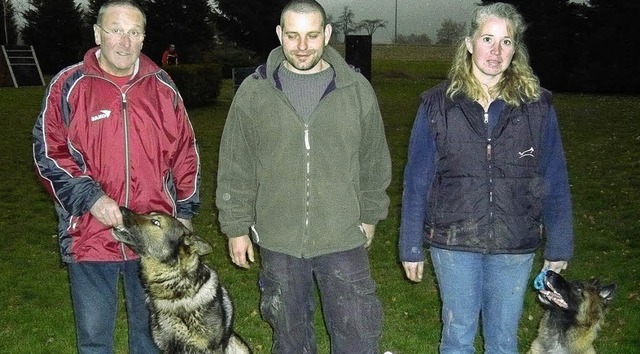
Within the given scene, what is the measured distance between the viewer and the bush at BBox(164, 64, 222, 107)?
75.9ft

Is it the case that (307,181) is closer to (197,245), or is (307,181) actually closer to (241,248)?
(241,248)

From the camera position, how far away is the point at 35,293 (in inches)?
265

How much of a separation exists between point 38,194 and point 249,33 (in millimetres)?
34634

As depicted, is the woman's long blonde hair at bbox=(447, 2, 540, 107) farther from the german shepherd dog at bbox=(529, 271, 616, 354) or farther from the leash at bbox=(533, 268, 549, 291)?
the german shepherd dog at bbox=(529, 271, 616, 354)

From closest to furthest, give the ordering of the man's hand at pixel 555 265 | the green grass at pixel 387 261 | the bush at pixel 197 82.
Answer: the man's hand at pixel 555 265 < the green grass at pixel 387 261 < the bush at pixel 197 82

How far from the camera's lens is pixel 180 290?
3877 millimetres

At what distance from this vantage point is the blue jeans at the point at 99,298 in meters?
3.64

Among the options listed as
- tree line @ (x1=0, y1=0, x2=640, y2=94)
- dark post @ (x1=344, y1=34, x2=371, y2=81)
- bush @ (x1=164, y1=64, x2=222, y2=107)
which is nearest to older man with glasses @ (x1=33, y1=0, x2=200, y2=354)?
bush @ (x1=164, y1=64, x2=222, y2=107)

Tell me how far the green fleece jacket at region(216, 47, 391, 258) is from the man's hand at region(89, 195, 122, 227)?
21.2 inches

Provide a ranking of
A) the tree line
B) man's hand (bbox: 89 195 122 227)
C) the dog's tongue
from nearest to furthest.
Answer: man's hand (bbox: 89 195 122 227) < the dog's tongue < the tree line

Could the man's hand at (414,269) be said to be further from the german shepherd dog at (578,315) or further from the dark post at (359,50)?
the dark post at (359,50)

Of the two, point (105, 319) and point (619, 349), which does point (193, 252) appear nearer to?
point (105, 319)

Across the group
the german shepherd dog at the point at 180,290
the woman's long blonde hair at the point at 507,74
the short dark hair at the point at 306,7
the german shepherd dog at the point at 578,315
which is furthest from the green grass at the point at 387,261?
the short dark hair at the point at 306,7

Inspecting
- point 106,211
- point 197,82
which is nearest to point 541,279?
point 106,211
